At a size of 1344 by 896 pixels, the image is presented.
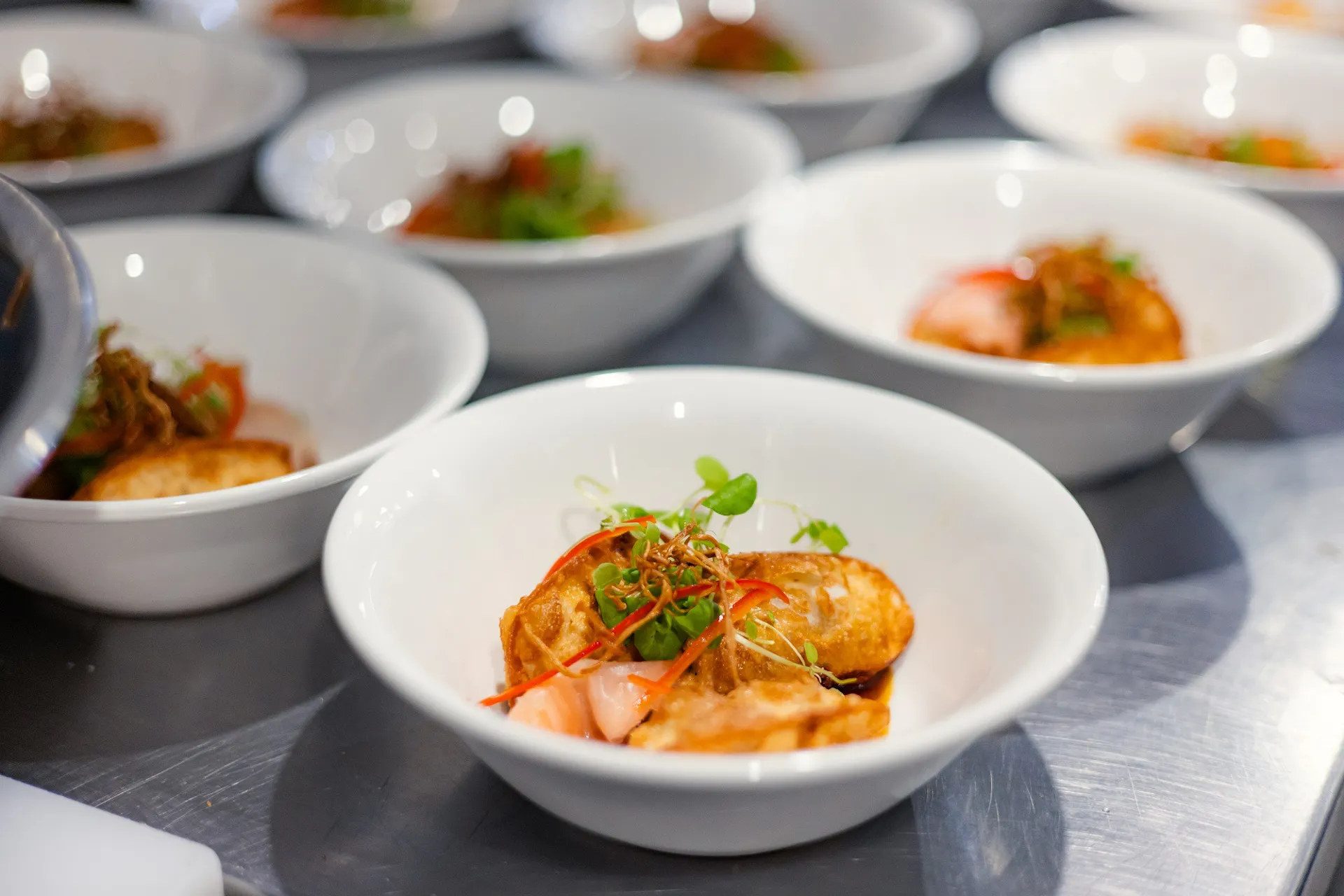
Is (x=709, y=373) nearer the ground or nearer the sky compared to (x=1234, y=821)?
nearer the sky

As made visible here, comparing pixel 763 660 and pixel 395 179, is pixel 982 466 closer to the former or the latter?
pixel 763 660

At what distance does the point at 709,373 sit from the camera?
1466 millimetres

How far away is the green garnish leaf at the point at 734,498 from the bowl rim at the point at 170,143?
1309 millimetres

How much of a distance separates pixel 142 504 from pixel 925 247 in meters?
1.47

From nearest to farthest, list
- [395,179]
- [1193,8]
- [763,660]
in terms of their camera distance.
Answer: [763,660], [395,179], [1193,8]

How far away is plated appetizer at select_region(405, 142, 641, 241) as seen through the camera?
2166 millimetres

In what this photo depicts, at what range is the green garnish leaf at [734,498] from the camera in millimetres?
1293

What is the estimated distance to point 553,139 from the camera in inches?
104

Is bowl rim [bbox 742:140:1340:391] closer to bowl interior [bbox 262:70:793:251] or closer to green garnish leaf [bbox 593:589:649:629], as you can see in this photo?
bowl interior [bbox 262:70:793:251]

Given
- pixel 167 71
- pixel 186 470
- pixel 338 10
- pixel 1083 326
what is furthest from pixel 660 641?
pixel 338 10

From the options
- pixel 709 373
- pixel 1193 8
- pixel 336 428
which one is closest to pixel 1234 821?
pixel 709 373

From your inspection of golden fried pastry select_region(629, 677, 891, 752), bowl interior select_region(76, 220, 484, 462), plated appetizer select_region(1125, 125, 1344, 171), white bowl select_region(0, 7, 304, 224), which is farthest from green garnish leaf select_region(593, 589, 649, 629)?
plated appetizer select_region(1125, 125, 1344, 171)

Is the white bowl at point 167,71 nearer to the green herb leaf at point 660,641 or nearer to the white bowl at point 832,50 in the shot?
the white bowl at point 832,50

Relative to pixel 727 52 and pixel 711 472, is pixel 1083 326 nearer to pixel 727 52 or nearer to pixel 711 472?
pixel 711 472
